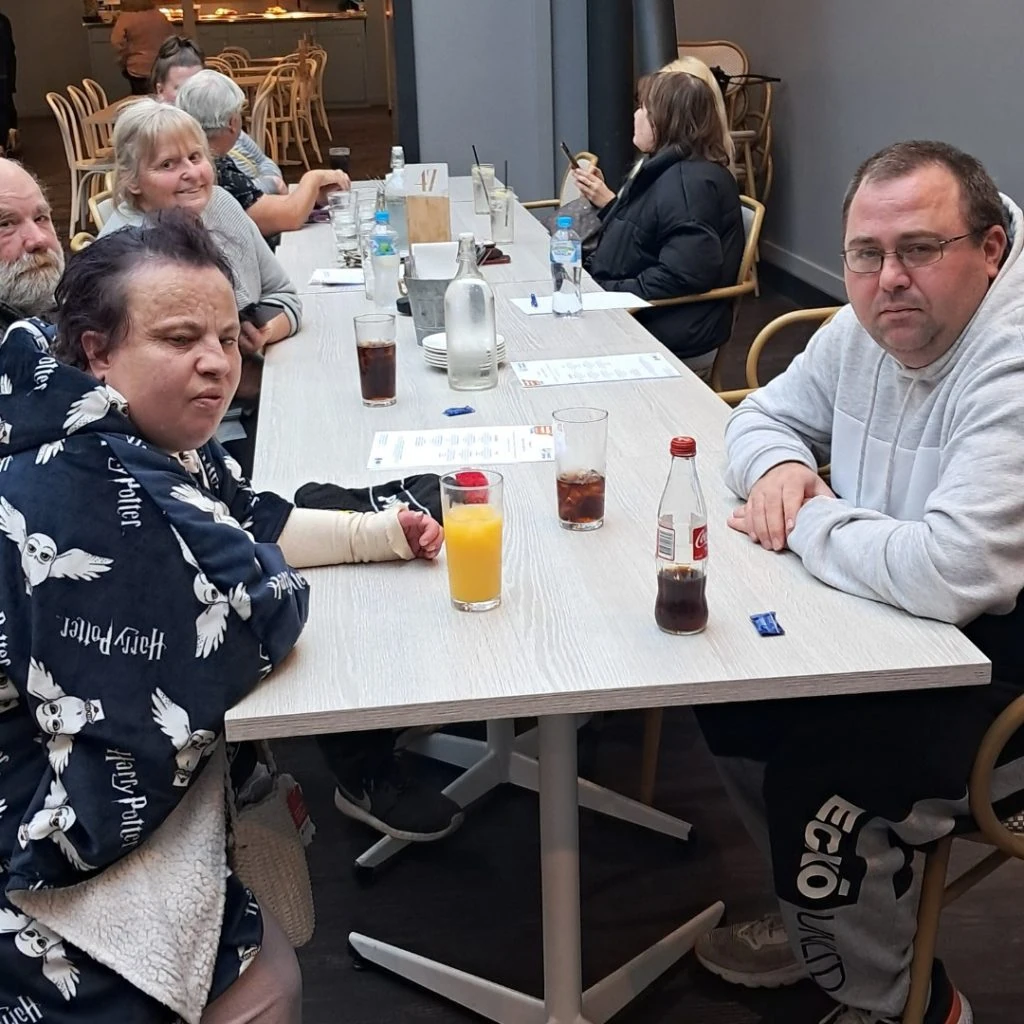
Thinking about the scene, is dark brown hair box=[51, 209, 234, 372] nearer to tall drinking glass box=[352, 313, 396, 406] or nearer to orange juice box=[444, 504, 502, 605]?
orange juice box=[444, 504, 502, 605]

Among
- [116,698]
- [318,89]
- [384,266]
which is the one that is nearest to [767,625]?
Answer: [116,698]

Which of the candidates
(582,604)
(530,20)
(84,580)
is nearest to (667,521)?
(582,604)

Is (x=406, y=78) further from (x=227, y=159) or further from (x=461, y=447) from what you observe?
(x=461, y=447)

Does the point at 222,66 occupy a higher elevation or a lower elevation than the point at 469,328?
higher

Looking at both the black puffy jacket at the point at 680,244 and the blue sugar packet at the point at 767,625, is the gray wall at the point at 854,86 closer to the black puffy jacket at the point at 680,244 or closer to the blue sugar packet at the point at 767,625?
the black puffy jacket at the point at 680,244

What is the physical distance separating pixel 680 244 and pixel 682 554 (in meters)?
2.02

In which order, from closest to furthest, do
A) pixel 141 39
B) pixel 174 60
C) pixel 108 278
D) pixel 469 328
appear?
pixel 108 278, pixel 469 328, pixel 174 60, pixel 141 39

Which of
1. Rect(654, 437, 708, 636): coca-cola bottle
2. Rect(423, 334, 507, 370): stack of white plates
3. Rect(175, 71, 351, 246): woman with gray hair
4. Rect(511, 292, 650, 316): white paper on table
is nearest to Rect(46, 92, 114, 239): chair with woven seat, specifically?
Rect(175, 71, 351, 246): woman with gray hair

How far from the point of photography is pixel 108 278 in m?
1.32

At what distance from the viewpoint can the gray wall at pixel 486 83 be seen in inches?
253

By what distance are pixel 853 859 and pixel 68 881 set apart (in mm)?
868

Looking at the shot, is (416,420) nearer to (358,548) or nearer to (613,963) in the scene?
(358,548)

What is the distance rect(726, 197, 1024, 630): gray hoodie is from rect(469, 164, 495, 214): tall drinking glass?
95.8 inches

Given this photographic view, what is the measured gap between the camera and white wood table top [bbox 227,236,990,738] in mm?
1243
